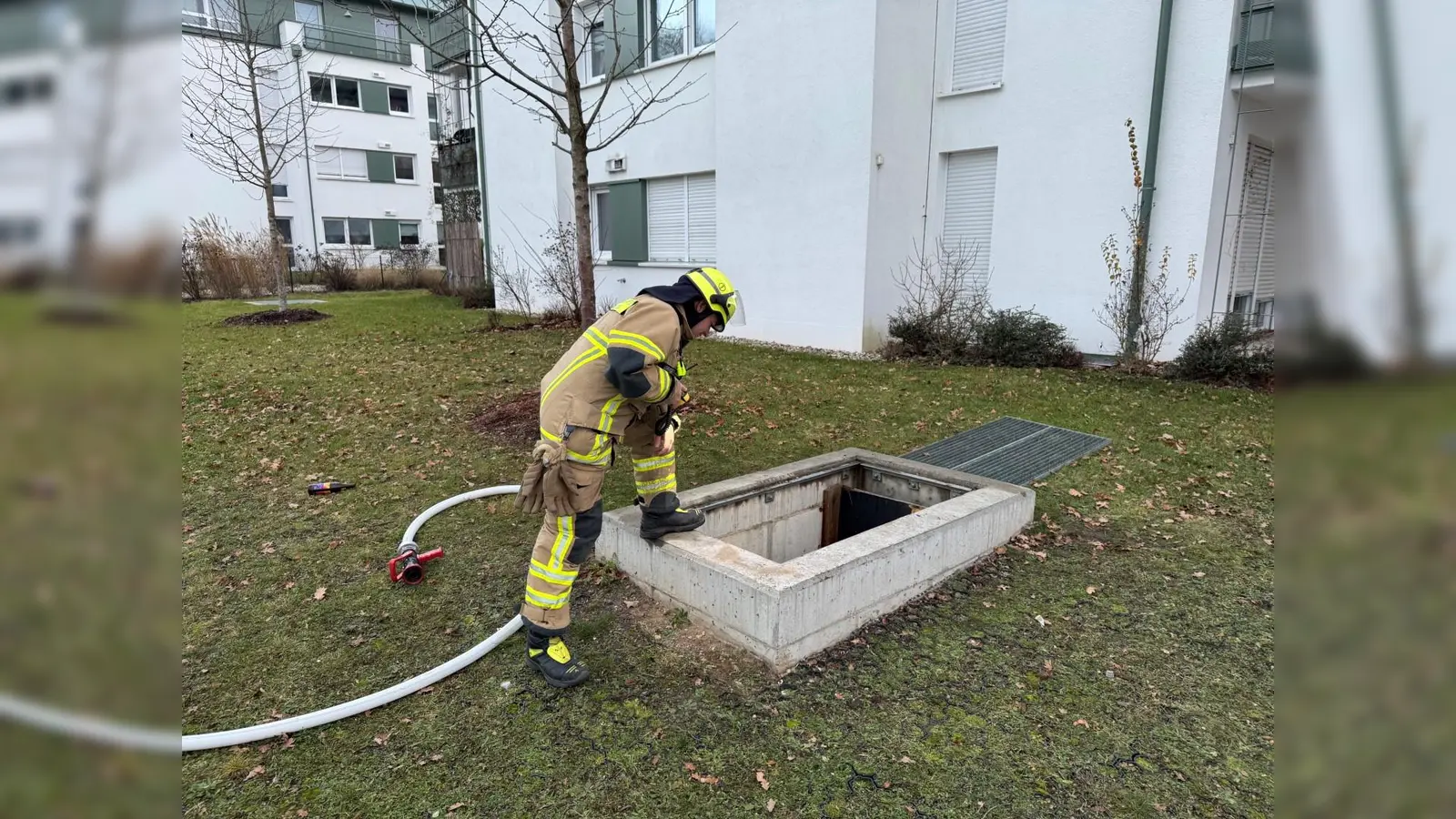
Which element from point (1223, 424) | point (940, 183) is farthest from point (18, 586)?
point (940, 183)

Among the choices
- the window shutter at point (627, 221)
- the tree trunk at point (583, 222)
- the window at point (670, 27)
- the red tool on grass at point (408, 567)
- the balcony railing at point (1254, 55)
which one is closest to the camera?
the red tool on grass at point (408, 567)

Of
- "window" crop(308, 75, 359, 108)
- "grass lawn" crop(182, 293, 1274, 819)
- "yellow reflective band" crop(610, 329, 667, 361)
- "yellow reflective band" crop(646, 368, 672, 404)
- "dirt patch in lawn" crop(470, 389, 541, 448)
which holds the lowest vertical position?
"grass lawn" crop(182, 293, 1274, 819)

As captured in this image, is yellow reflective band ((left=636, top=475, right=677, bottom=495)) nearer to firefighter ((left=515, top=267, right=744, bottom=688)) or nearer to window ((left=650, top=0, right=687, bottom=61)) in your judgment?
firefighter ((left=515, top=267, right=744, bottom=688))

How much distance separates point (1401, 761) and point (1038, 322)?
10.5 meters

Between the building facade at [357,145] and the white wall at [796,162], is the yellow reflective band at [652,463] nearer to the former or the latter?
the white wall at [796,162]

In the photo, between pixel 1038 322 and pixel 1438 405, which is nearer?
pixel 1438 405

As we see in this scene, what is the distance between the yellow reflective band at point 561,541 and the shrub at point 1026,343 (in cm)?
833

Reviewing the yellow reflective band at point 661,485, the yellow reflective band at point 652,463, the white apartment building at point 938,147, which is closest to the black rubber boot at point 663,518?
the yellow reflective band at point 661,485

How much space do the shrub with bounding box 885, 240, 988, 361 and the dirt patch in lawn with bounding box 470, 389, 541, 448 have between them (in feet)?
18.7

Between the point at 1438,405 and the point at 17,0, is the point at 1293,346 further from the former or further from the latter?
the point at 17,0

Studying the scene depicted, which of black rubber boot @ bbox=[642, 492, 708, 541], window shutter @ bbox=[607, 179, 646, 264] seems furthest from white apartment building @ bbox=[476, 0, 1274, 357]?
black rubber boot @ bbox=[642, 492, 708, 541]

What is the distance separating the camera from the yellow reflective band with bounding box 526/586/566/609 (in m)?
3.38

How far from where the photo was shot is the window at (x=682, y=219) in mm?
13750

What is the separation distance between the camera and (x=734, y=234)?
12961mm
